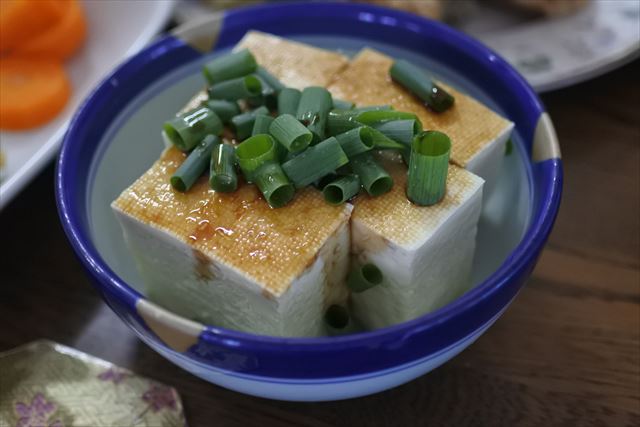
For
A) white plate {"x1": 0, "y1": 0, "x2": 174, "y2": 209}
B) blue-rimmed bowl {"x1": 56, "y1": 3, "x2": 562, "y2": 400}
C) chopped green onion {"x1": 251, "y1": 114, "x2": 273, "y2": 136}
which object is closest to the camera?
blue-rimmed bowl {"x1": 56, "y1": 3, "x2": 562, "y2": 400}

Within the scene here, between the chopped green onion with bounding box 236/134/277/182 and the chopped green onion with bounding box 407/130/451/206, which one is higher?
the chopped green onion with bounding box 236/134/277/182

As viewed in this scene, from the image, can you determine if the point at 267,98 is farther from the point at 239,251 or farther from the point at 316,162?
the point at 239,251

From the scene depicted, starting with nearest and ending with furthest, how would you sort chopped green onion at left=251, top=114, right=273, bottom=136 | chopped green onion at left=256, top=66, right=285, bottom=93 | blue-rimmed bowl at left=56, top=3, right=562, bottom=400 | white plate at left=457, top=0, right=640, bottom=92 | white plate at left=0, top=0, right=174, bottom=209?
blue-rimmed bowl at left=56, top=3, right=562, bottom=400, chopped green onion at left=251, top=114, right=273, bottom=136, chopped green onion at left=256, top=66, right=285, bottom=93, white plate at left=457, top=0, right=640, bottom=92, white plate at left=0, top=0, right=174, bottom=209

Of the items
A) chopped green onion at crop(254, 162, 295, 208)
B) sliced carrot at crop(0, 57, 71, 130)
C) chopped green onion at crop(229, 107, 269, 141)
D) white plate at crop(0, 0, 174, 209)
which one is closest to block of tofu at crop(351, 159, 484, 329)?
chopped green onion at crop(254, 162, 295, 208)

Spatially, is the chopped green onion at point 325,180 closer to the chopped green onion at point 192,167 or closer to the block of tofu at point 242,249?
the block of tofu at point 242,249

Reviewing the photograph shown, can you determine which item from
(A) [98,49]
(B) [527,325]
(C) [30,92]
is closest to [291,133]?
(B) [527,325]

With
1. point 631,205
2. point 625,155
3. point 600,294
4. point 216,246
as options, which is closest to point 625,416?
point 600,294

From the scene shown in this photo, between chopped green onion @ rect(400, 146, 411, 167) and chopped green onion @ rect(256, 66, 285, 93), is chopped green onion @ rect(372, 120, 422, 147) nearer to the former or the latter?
chopped green onion @ rect(400, 146, 411, 167)

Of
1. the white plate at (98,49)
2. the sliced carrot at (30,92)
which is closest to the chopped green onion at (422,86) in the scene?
the white plate at (98,49)
